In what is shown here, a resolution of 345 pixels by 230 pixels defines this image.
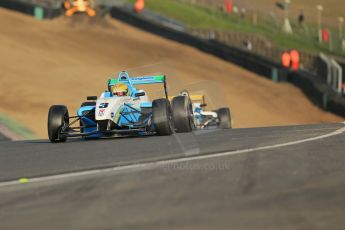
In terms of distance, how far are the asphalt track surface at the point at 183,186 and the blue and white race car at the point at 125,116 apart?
165cm

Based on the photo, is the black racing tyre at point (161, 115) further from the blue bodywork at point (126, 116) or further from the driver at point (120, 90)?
the driver at point (120, 90)

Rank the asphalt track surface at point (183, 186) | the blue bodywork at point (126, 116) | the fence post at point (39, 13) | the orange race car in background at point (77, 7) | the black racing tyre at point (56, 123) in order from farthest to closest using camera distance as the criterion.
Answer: the fence post at point (39, 13) → the orange race car in background at point (77, 7) → the black racing tyre at point (56, 123) → the blue bodywork at point (126, 116) → the asphalt track surface at point (183, 186)

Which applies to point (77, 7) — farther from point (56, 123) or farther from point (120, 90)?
point (56, 123)

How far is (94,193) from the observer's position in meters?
6.64

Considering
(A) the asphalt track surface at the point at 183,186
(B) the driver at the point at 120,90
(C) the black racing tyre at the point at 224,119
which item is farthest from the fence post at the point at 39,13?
(A) the asphalt track surface at the point at 183,186

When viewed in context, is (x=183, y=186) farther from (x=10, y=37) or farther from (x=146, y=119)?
(x=10, y=37)

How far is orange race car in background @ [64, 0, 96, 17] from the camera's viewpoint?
1401 inches

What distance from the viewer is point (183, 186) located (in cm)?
669

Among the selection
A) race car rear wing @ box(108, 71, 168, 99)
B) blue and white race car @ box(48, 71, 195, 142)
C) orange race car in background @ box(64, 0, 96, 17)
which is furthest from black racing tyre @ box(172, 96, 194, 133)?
orange race car in background @ box(64, 0, 96, 17)

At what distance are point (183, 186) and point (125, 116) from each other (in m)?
6.27

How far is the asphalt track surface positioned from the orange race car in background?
25.7 meters

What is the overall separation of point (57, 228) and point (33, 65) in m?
22.9

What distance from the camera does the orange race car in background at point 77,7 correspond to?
3559 centimetres

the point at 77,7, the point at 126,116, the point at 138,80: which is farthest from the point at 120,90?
the point at 77,7
